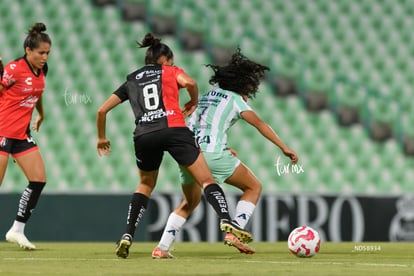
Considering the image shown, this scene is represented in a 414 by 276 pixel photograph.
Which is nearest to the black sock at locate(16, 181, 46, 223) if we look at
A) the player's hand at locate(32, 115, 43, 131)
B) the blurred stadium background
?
the player's hand at locate(32, 115, 43, 131)

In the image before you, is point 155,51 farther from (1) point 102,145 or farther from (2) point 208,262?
(2) point 208,262

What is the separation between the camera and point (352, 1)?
48.5 feet

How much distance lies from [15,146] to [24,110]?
304mm

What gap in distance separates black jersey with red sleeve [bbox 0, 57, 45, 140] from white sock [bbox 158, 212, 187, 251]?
61.4 inches

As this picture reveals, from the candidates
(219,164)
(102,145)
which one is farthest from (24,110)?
(219,164)

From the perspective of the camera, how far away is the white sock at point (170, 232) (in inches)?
286

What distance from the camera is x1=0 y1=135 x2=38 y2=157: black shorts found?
316 inches

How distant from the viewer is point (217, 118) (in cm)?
756

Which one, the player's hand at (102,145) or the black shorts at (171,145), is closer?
the black shorts at (171,145)

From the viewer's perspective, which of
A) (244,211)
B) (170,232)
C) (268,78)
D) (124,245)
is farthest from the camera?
(268,78)

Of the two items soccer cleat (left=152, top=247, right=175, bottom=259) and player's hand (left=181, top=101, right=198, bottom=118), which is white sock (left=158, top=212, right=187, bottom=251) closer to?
soccer cleat (left=152, top=247, right=175, bottom=259)

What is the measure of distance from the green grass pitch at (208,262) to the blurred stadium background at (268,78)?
347 centimetres

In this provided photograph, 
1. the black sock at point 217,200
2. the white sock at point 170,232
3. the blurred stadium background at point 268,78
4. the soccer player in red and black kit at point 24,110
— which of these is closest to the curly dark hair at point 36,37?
the soccer player in red and black kit at point 24,110

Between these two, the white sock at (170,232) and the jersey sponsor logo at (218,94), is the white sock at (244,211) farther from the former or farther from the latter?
the jersey sponsor logo at (218,94)
